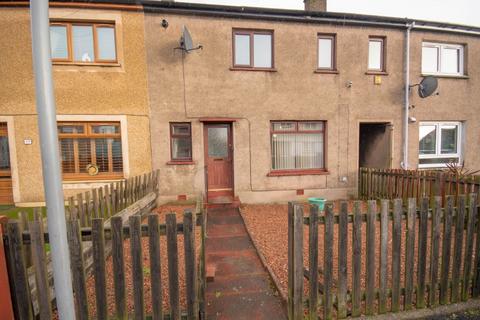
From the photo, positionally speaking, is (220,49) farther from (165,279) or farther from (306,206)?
(165,279)

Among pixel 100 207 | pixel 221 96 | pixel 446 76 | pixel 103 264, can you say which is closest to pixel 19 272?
pixel 103 264

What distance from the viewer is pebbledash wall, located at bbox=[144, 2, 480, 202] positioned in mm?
7238

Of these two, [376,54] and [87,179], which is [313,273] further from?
[376,54]

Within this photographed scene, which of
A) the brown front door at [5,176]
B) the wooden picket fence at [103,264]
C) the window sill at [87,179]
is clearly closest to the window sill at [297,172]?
the window sill at [87,179]

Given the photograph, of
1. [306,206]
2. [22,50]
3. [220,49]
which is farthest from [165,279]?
[22,50]

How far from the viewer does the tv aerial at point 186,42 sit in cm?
678

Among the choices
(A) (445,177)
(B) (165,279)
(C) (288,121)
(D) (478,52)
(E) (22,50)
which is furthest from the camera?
(D) (478,52)

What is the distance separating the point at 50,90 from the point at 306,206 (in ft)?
22.7

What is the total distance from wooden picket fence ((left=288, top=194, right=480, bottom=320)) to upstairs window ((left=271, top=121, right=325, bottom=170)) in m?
5.27

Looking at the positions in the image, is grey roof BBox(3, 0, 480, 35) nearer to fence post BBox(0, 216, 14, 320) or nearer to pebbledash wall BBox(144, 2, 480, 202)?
pebbledash wall BBox(144, 2, 480, 202)

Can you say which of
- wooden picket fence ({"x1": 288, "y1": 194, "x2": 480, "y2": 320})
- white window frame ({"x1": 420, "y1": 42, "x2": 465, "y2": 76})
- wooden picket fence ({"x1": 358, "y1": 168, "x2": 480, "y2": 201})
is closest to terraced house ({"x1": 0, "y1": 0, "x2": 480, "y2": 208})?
white window frame ({"x1": 420, "y1": 42, "x2": 465, "y2": 76})

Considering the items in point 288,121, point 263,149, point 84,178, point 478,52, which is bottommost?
point 84,178

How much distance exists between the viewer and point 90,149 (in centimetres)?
717

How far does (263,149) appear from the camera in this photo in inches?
301
